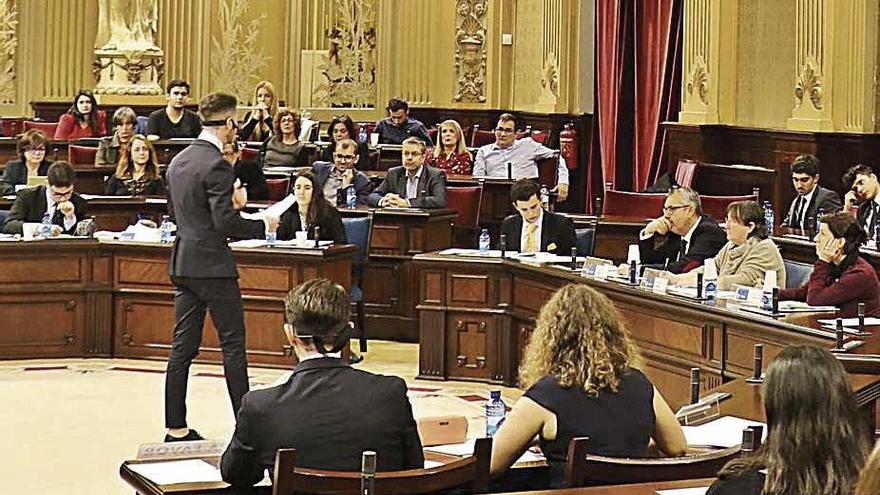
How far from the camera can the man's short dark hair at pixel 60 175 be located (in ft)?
31.0

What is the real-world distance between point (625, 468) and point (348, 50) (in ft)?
46.1

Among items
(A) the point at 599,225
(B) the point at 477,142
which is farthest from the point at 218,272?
(B) the point at 477,142

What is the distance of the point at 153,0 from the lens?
16.7m

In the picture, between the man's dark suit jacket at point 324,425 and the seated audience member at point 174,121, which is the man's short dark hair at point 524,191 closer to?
the man's dark suit jacket at point 324,425

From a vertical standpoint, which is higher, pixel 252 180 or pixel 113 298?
pixel 252 180

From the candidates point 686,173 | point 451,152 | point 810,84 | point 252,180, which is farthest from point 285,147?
point 810,84

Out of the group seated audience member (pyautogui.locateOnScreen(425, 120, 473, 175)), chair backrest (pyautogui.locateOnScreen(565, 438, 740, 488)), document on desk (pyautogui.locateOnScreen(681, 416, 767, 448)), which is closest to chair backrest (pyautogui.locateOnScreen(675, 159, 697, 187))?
seated audience member (pyautogui.locateOnScreen(425, 120, 473, 175))

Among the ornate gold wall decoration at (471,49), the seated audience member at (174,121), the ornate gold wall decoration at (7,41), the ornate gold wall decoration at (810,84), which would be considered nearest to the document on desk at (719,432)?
the ornate gold wall decoration at (810,84)

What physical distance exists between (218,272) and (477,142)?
949 cm

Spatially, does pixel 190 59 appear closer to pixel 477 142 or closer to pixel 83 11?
pixel 83 11

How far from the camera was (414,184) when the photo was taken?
1105 cm

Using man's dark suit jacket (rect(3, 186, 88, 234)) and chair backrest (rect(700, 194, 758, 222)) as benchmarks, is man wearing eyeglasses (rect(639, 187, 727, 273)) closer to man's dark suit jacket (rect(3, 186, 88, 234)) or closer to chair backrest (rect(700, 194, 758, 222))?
chair backrest (rect(700, 194, 758, 222))

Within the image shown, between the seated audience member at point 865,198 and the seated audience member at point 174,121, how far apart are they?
20.2ft

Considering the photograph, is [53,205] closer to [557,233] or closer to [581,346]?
[557,233]
